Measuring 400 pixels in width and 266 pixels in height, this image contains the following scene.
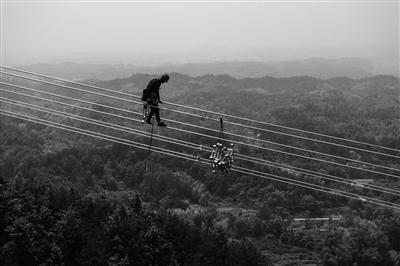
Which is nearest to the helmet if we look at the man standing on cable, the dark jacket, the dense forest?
the man standing on cable

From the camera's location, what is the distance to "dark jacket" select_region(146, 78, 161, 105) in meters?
15.8

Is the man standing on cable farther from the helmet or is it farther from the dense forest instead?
the dense forest

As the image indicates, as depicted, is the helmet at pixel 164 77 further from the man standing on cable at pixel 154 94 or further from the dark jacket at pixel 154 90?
the dark jacket at pixel 154 90

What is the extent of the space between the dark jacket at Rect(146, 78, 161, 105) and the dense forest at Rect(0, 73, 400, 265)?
18.9 feet

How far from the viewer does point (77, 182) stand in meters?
90.0

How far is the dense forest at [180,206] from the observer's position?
158 ft

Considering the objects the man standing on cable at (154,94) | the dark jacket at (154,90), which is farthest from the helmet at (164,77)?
the dark jacket at (154,90)

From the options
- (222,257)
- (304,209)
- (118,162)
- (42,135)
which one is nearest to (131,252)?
(222,257)

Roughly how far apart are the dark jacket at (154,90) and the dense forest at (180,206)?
5752 millimetres

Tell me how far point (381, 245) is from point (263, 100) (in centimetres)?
10741

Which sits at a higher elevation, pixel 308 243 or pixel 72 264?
pixel 72 264

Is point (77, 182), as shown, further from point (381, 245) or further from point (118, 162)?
point (381, 245)

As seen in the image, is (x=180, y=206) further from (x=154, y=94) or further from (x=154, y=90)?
(x=154, y=90)

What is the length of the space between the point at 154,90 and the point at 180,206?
76.7 metres
